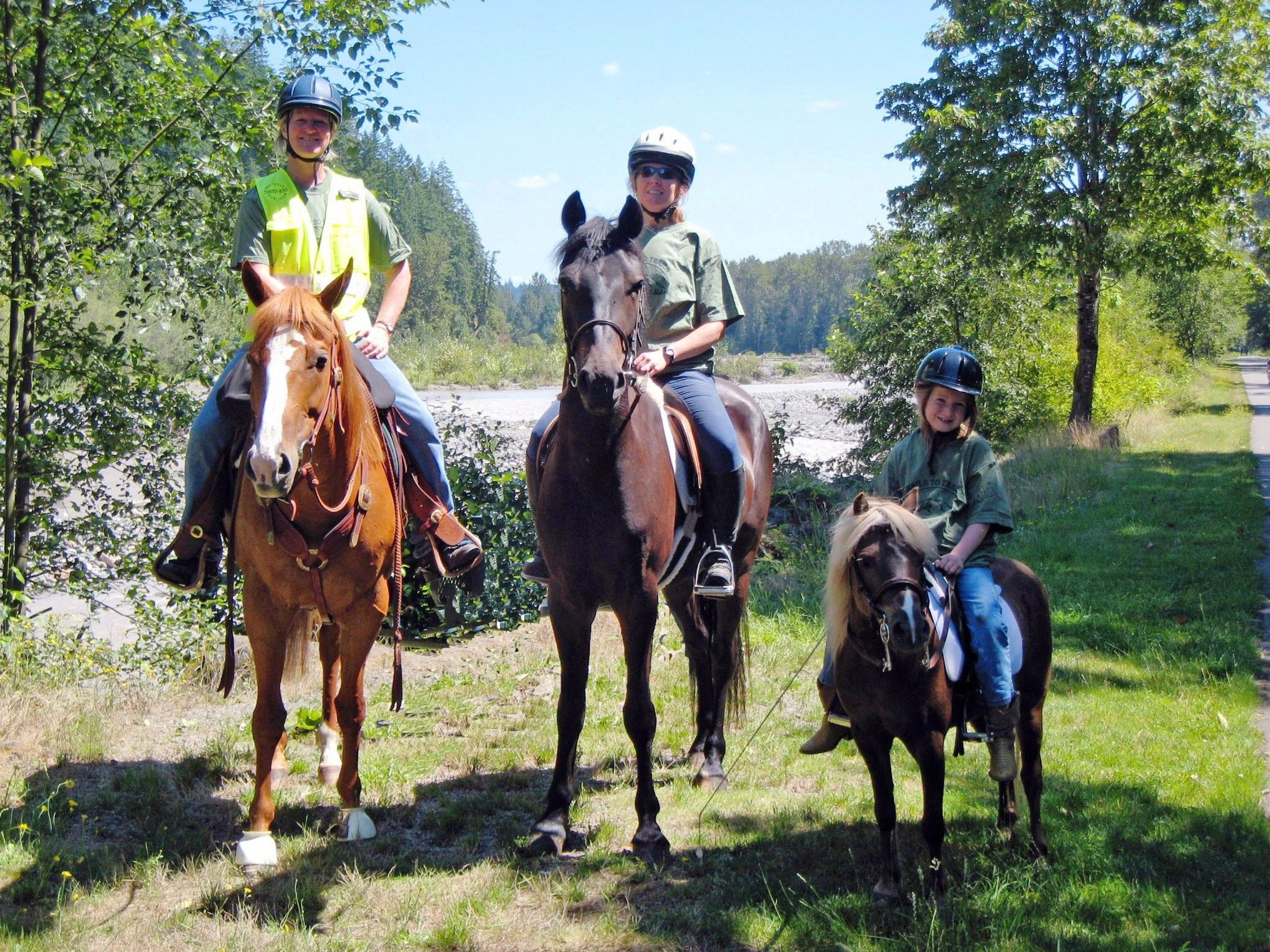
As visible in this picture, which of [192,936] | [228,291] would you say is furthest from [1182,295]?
[192,936]

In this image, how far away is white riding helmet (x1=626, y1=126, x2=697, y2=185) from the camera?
540 centimetres

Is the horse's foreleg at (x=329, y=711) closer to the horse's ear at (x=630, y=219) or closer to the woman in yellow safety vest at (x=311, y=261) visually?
the woman in yellow safety vest at (x=311, y=261)

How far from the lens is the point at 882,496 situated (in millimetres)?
4586

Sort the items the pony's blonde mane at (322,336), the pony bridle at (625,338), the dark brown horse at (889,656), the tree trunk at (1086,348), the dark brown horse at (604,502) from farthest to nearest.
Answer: the tree trunk at (1086,348), the dark brown horse at (604,502), the pony bridle at (625,338), the pony's blonde mane at (322,336), the dark brown horse at (889,656)

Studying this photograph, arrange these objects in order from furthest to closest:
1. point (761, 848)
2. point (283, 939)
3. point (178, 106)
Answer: point (178, 106) → point (761, 848) → point (283, 939)

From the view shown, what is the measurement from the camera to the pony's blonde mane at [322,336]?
13.2ft

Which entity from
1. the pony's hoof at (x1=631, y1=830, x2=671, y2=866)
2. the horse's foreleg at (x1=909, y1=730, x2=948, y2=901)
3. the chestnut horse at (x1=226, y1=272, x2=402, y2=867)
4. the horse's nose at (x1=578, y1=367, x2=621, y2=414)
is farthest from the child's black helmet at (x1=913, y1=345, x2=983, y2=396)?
the chestnut horse at (x1=226, y1=272, x2=402, y2=867)

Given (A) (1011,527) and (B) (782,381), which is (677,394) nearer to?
(A) (1011,527)

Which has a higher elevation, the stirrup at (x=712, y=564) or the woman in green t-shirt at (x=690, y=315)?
the woman in green t-shirt at (x=690, y=315)

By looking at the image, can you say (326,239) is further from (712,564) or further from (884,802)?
(884,802)

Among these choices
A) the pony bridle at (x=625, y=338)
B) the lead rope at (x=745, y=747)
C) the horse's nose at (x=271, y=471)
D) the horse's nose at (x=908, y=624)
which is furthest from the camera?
the lead rope at (x=745, y=747)

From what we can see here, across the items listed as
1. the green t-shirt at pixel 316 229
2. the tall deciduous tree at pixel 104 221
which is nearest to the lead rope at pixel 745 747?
the green t-shirt at pixel 316 229

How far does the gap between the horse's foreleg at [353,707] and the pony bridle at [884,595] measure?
231 cm

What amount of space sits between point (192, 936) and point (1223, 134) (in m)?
22.8
